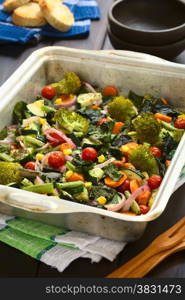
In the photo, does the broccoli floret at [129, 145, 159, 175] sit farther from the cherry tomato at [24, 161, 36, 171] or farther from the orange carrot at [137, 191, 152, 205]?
the cherry tomato at [24, 161, 36, 171]

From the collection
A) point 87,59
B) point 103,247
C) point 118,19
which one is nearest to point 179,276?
point 103,247

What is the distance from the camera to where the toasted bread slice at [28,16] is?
3.63m

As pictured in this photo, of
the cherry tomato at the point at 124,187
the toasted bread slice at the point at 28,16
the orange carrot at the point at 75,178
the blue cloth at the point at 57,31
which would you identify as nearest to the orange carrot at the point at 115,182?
the cherry tomato at the point at 124,187

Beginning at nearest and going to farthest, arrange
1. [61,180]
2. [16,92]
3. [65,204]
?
[65,204] < [61,180] < [16,92]

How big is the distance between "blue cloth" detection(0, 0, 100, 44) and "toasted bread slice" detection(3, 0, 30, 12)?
0.04 m

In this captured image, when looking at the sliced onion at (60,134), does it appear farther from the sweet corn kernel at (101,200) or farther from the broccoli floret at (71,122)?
the sweet corn kernel at (101,200)

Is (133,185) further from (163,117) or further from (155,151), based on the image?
(163,117)

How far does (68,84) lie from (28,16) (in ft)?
3.17

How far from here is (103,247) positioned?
210 cm

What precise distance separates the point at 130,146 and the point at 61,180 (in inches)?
15.3

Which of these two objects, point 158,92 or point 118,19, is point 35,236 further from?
point 118,19

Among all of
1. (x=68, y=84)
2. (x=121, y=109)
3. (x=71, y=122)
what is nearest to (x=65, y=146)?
(x=71, y=122)

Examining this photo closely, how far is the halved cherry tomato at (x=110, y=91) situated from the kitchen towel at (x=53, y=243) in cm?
96

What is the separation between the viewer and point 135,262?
2037 millimetres
